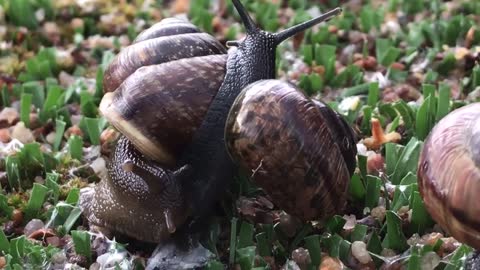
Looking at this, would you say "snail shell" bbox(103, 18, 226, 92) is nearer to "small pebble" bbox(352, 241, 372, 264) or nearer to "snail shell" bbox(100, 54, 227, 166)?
"snail shell" bbox(100, 54, 227, 166)

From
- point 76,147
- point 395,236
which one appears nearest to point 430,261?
point 395,236

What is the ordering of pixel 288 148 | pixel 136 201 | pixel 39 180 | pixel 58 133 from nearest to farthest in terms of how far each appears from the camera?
pixel 288 148 → pixel 136 201 → pixel 39 180 → pixel 58 133

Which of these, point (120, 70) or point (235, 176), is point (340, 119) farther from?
point (120, 70)

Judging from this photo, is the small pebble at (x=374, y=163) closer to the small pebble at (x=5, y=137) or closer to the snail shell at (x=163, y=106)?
the snail shell at (x=163, y=106)

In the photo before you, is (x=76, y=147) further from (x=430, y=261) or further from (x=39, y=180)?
(x=430, y=261)

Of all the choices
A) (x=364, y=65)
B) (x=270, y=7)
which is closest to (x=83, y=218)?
(x=364, y=65)

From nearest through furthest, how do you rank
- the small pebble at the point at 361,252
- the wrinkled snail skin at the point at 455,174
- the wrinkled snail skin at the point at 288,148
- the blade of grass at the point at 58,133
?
the wrinkled snail skin at the point at 455,174
the wrinkled snail skin at the point at 288,148
the small pebble at the point at 361,252
the blade of grass at the point at 58,133

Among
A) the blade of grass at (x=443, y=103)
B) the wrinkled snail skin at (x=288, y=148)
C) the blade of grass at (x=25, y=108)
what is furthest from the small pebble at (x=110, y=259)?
the blade of grass at (x=443, y=103)
